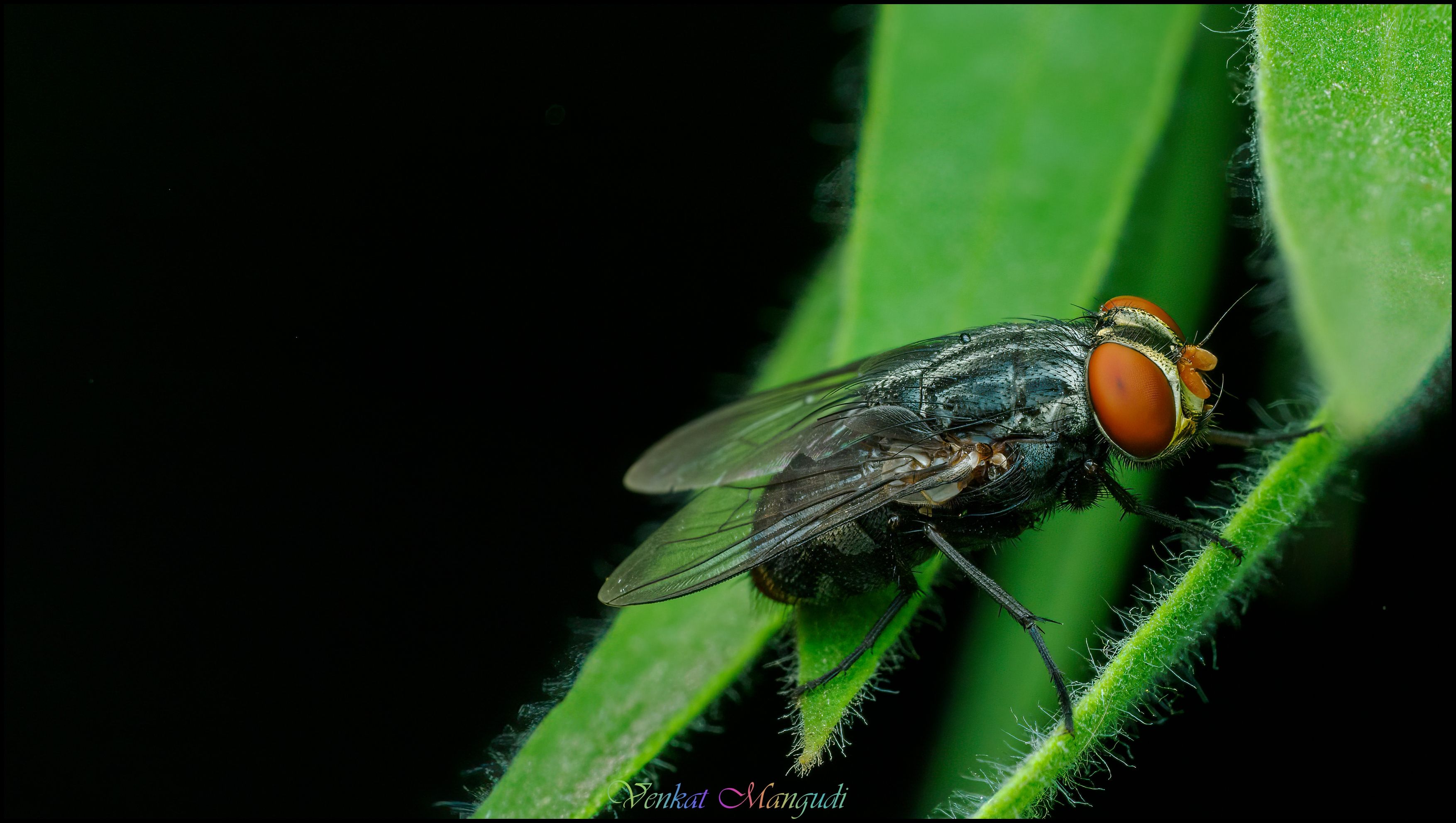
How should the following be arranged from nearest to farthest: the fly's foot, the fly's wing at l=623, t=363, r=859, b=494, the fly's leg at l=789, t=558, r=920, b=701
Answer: the fly's foot → the fly's leg at l=789, t=558, r=920, b=701 → the fly's wing at l=623, t=363, r=859, b=494

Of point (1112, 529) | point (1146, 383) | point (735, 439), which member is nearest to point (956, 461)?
point (1146, 383)

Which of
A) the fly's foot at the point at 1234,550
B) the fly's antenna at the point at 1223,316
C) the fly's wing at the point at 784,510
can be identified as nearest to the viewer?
the fly's foot at the point at 1234,550

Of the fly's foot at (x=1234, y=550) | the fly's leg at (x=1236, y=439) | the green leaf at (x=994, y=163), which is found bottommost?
the fly's leg at (x=1236, y=439)

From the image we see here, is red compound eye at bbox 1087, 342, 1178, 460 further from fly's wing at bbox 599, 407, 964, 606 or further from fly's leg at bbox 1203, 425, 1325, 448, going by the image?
fly's wing at bbox 599, 407, 964, 606

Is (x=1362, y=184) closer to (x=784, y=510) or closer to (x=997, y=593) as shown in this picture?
(x=997, y=593)

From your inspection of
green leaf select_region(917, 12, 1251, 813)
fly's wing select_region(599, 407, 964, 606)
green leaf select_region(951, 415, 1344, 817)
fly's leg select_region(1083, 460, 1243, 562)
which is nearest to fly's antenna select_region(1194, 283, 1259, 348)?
green leaf select_region(917, 12, 1251, 813)

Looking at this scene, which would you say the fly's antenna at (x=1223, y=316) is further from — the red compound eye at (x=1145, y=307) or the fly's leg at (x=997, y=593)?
the fly's leg at (x=997, y=593)

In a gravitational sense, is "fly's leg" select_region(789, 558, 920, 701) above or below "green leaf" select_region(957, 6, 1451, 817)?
below

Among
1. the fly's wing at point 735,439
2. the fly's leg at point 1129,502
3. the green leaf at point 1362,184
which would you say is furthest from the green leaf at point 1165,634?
the fly's wing at point 735,439

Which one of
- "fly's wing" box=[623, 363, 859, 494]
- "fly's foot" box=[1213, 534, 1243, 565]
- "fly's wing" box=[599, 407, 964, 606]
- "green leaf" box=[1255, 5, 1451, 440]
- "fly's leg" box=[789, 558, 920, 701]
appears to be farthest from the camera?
"fly's wing" box=[623, 363, 859, 494]
